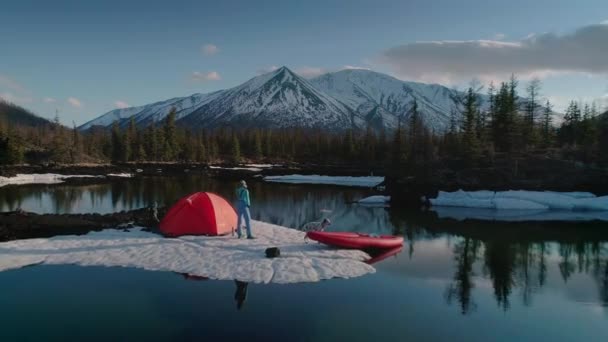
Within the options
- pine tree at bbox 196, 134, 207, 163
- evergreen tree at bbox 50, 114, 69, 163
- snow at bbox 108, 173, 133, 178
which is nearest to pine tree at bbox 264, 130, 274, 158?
pine tree at bbox 196, 134, 207, 163

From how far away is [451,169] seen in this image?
216ft

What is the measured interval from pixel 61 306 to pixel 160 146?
108737 mm

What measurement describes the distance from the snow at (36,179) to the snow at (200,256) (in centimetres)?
5075

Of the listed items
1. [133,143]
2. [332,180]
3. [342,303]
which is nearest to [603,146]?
[332,180]

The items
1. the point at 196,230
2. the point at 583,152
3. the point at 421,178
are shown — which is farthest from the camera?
the point at 421,178

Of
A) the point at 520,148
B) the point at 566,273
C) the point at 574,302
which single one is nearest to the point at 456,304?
the point at 574,302

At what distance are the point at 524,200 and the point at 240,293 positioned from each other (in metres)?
42.3

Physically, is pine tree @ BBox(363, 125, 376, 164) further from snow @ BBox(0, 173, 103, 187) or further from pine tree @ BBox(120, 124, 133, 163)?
snow @ BBox(0, 173, 103, 187)

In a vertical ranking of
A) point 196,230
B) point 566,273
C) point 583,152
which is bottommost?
point 566,273

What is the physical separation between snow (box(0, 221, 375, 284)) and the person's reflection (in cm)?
36

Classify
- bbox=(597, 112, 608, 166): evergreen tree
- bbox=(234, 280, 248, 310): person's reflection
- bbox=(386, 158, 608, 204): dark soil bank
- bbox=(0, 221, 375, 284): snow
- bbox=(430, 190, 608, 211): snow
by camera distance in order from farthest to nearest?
bbox=(597, 112, 608, 166): evergreen tree → bbox=(386, 158, 608, 204): dark soil bank → bbox=(430, 190, 608, 211): snow → bbox=(0, 221, 375, 284): snow → bbox=(234, 280, 248, 310): person's reflection

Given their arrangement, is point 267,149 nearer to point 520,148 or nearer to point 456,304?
point 520,148

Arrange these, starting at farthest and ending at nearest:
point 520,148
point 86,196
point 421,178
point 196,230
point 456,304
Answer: point 520,148 → point 421,178 → point 86,196 → point 196,230 → point 456,304

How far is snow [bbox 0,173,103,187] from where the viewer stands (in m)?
62.8
